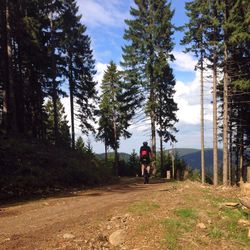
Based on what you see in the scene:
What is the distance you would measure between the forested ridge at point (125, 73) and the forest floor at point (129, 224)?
23.9ft

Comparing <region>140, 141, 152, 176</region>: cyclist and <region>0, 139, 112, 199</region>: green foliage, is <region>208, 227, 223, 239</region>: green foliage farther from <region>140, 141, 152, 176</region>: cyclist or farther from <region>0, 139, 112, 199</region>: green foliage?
<region>140, 141, 152, 176</region>: cyclist

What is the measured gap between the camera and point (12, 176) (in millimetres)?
13758

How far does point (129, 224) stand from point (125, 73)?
29592 mm

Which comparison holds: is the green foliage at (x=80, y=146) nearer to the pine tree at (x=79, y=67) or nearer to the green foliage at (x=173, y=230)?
the pine tree at (x=79, y=67)

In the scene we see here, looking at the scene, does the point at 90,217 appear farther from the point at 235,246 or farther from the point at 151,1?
the point at 151,1

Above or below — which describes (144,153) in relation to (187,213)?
above

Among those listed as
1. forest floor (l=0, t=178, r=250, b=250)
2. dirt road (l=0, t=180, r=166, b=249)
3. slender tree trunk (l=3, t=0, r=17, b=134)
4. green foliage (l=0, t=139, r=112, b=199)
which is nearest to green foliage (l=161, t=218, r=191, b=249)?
forest floor (l=0, t=178, r=250, b=250)

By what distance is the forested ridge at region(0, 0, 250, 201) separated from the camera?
24.5 meters

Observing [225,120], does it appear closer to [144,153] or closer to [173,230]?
[144,153]

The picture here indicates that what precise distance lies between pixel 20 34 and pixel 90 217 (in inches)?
903

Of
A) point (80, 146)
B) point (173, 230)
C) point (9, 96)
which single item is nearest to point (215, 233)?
point (173, 230)

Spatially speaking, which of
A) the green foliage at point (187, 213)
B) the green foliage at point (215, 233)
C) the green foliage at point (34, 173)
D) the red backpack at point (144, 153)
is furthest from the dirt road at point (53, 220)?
the red backpack at point (144, 153)

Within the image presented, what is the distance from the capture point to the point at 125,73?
36.7m

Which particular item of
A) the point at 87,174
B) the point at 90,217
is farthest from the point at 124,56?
the point at 90,217
